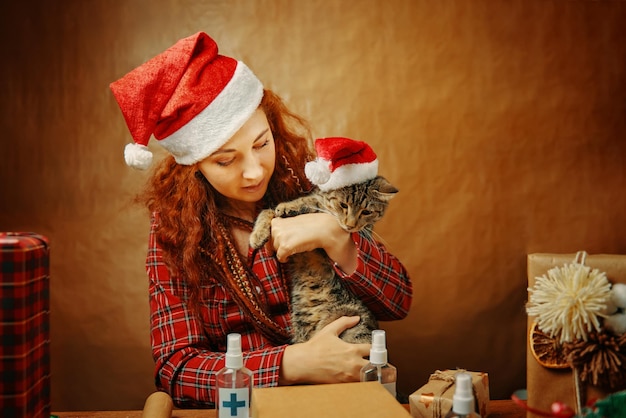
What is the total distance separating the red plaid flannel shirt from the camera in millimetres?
1382

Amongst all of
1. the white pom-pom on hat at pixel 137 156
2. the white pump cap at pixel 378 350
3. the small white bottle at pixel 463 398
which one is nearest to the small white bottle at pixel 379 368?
the white pump cap at pixel 378 350

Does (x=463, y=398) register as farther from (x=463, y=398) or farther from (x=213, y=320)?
(x=213, y=320)

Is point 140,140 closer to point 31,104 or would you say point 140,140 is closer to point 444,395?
point 31,104

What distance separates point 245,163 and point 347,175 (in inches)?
9.4

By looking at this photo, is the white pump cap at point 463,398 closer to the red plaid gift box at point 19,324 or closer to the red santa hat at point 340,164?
the red santa hat at point 340,164

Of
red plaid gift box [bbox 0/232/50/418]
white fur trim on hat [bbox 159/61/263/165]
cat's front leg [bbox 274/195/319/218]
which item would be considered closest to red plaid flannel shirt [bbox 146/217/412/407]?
cat's front leg [bbox 274/195/319/218]

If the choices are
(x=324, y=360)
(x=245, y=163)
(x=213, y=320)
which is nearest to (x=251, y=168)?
(x=245, y=163)

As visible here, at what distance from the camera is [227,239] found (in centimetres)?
145

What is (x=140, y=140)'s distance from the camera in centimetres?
132

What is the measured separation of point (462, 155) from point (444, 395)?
598 millimetres

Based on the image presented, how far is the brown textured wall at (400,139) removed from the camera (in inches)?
55.9

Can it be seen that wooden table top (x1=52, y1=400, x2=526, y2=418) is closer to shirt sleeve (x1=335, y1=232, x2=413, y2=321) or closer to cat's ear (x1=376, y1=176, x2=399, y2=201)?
shirt sleeve (x1=335, y1=232, x2=413, y2=321)

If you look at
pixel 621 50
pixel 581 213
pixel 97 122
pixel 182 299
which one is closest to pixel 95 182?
pixel 97 122

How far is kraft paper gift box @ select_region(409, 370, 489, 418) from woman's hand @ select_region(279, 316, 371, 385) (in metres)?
0.16
